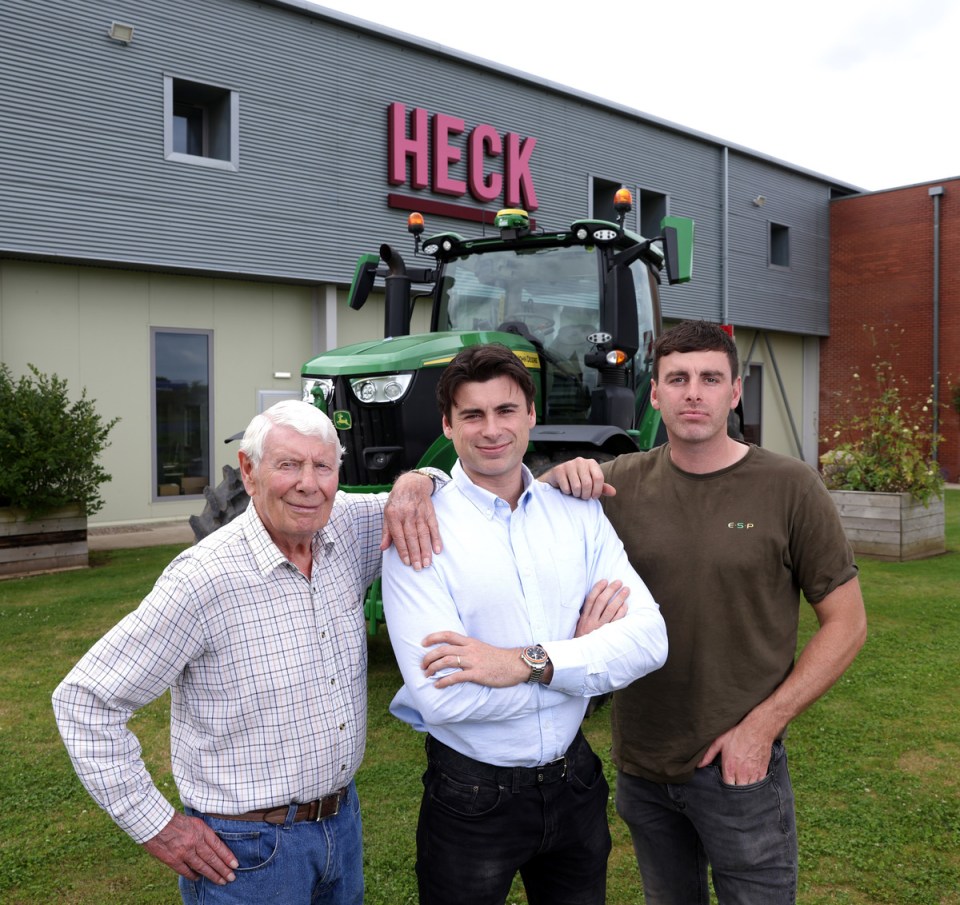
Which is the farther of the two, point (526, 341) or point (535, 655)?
point (526, 341)

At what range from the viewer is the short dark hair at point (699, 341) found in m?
2.12

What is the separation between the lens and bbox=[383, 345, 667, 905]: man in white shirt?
1.82 meters

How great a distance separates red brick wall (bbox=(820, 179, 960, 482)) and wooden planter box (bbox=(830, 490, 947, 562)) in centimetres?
1064

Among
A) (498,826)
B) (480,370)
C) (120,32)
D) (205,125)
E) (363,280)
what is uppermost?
(120,32)

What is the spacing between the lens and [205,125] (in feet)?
40.4

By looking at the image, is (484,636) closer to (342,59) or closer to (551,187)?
(342,59)

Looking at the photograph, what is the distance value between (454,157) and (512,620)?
44.0 feet

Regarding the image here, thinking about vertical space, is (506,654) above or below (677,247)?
below

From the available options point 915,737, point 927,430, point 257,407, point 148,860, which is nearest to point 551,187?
point 257,407

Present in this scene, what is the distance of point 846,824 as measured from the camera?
3381 mm

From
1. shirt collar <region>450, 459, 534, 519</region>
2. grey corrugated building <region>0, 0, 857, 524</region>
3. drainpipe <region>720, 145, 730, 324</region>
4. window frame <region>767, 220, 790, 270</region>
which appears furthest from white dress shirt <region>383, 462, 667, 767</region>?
window frame <region>767, 220, 790, 270</region>

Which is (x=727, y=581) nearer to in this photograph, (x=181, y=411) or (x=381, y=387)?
(x=381, y=387)

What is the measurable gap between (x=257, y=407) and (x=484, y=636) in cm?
1187

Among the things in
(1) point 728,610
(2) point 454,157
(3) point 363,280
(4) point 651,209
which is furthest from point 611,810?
(4) point 651,209
